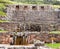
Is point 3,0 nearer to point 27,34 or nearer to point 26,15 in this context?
point 26,15

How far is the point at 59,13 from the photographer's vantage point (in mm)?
28438

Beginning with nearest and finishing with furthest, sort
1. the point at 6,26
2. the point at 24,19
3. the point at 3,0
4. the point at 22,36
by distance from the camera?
the point at 22,36
the point at 6,26
the point at 24,19
the point at 3,0

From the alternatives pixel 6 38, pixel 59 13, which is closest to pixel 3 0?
pixel 59 13

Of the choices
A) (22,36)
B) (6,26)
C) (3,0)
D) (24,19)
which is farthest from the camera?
(3,0)

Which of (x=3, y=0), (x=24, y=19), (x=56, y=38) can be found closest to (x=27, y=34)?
(x=56, y=38)

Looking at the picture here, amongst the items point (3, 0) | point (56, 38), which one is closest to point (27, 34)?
point (56, 38)

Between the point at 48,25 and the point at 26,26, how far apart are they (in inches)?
70.5

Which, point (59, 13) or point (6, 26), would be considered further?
point (59, 13)

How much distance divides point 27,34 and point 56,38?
1787mm

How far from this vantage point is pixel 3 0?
47969mm

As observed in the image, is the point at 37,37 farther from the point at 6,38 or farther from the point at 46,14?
the point at 46,14

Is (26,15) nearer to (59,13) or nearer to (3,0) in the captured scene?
(59,13)

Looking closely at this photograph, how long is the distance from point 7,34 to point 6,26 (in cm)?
437

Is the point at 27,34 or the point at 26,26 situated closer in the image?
the point at 27,34
